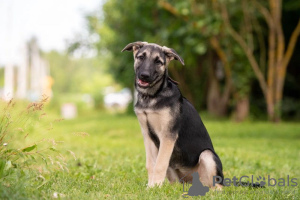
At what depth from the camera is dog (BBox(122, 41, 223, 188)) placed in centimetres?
578

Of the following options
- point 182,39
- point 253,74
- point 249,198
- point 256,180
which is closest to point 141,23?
point 182,39

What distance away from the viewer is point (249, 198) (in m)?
5.56

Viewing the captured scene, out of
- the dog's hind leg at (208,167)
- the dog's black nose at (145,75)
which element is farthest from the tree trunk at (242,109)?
the dog's black nose at (145,75)

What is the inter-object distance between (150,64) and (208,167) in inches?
59.6

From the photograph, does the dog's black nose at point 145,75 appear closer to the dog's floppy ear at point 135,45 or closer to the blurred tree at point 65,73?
the dog's floppy ear at point 135,45

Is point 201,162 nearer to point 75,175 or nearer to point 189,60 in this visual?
point 75,175

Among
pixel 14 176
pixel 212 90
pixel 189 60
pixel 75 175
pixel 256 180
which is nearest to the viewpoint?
pixel 14 176

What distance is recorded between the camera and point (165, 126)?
5.77 metres

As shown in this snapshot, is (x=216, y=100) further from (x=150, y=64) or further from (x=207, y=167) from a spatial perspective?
(x=150, y=64)

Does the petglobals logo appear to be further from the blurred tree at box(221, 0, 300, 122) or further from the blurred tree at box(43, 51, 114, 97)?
the blurred tree at box(43, 51, 114, 97)

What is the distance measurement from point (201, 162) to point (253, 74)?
17.4 metres

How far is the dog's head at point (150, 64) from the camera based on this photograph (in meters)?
5.77

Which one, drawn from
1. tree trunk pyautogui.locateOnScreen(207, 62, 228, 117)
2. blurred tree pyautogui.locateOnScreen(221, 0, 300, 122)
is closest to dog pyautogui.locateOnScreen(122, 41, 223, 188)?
blurred tree pyautogui.locateOnScreen(221, 0, 300, 122)

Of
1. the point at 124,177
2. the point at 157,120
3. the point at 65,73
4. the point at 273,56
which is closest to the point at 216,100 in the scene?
the point at 273,56
